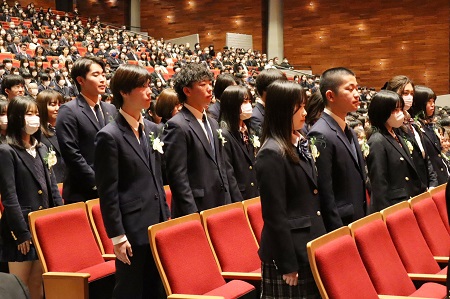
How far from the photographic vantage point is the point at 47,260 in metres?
2.81

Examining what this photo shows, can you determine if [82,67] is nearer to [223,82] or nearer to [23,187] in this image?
[23,187]

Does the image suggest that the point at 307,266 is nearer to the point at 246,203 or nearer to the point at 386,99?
the point at 246,203

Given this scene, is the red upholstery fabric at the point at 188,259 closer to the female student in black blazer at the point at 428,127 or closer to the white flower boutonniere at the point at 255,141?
the white flower boutonniere at the point at 255,141

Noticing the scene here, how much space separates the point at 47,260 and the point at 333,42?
17317 mm

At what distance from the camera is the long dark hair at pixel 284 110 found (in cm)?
225

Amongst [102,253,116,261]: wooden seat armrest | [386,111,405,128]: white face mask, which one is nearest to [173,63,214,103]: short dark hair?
[102,253,116,261]: wooden seat armrest

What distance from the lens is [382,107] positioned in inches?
142

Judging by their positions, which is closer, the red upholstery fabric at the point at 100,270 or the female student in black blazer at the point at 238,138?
the red upholstery fabric at the point at 100,270

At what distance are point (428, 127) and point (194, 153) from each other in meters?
2.14


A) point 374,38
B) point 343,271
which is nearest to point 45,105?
point 343,271

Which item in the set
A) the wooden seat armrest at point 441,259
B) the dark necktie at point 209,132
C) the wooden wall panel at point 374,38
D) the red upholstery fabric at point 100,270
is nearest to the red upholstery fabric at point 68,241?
the red upholstery fabric at point 100,270

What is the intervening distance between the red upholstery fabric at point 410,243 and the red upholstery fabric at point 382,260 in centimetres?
14

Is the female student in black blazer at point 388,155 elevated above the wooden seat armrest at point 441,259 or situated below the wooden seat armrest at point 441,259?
above

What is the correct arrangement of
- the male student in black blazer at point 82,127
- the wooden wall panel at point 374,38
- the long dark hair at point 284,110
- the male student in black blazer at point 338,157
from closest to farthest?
the long dark hair at point 284,110 < the male student in black blazer at point 338,157 < the male student in black blazer at point 82,127 < the wooden wall panel at point 374,38
